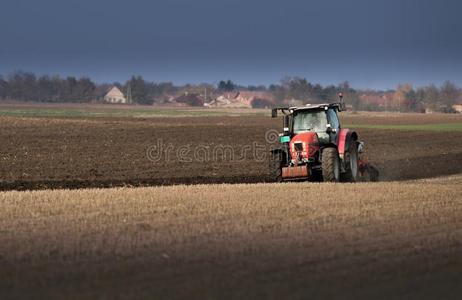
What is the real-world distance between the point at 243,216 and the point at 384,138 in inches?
1178

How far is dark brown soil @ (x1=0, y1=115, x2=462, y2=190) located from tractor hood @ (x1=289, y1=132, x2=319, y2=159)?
12.7 feet

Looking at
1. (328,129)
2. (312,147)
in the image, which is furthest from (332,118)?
(312,147)

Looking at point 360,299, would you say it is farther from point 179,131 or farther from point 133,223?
point 179,131

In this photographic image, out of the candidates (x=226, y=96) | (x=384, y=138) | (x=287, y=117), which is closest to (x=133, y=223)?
(x=287, y=117)

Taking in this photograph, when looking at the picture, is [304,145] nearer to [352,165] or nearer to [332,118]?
[332,118]

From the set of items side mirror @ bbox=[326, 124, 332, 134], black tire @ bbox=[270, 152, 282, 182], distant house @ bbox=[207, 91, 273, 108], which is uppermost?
side mirror @ bbox=[326, 124, 332, 134]

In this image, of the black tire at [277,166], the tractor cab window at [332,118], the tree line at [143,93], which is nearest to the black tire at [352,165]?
the tractor cab window at [332,118]

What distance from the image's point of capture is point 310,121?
751 inches

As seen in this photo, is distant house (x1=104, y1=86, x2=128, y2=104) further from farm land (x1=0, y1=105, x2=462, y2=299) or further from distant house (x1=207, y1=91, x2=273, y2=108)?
farm land (x1=0, y1=105, x2=462, y2=299)

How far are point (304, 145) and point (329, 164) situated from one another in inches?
28.7

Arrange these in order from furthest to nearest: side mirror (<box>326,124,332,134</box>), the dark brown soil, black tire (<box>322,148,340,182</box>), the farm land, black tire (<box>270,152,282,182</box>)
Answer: the dark brown soil → black tire (<box>270,152,282,182</box>) → side mirror (<box>326,124,332,134</box>) → black tire (<box>322,148,340,182</box>) → the farm land

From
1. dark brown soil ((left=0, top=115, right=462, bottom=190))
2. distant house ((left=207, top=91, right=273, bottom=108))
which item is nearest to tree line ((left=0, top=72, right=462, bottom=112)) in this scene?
distant house ((left=207, top=91, right=273, bottom=108))

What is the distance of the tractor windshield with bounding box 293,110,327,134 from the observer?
1898 centimetres

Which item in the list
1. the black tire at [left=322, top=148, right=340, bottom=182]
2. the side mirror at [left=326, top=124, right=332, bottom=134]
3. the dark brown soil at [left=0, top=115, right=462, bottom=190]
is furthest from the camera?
the dark brown soil at [left=0, top=115, right=462, bottom=190]
